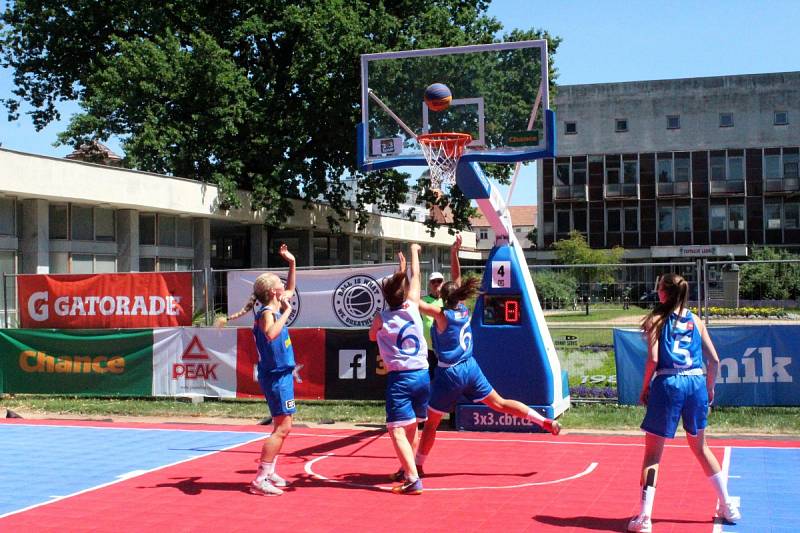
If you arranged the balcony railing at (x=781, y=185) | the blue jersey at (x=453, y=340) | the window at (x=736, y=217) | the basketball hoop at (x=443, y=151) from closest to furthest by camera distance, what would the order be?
1. the blue jersey at (x=453, y=340)
2. the basketball hoop at (x=443, y=151)
3. the balcony railing at (x=781, y=185)
4. the window at (x=736, y=217)

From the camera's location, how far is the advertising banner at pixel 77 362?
1762 centimetres

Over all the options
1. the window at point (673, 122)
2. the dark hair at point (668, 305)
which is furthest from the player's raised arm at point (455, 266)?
the window at point (673, 122)

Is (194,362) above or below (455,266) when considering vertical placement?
below

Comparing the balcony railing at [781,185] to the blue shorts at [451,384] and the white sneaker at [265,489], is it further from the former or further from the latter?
the white sneaker at [265,489]

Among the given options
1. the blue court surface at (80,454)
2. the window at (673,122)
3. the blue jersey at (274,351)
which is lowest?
the blue court surface at (80,454)

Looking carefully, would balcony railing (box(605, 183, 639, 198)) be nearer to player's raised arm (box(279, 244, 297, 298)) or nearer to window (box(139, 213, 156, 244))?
window (box(139, 213, 156, 244))

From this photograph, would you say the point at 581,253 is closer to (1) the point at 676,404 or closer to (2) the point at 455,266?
(2) the point at 455,266

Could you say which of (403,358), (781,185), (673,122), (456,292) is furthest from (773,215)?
(403,358)

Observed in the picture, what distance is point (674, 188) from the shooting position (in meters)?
60.4

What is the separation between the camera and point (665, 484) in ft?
32.1

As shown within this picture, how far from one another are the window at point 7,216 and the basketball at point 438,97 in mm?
17447

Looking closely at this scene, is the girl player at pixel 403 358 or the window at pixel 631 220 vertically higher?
the window at pixel 631 220

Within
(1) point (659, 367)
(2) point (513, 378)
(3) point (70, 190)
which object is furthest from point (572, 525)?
(3) point (70, 190)

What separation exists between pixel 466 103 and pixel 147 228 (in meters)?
21.4
